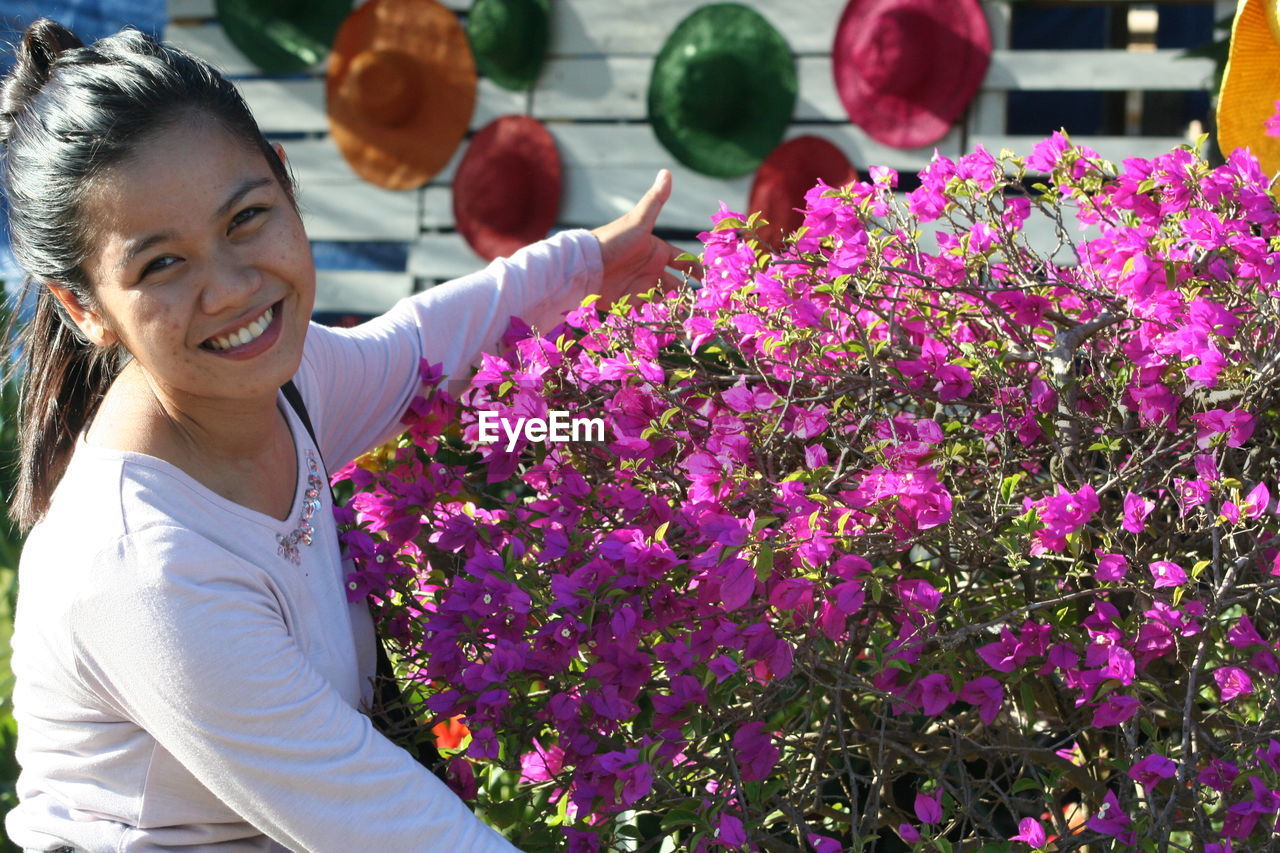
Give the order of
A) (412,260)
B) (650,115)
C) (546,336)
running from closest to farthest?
(546,336), (650,115), (412,260)

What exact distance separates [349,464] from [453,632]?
1.61 ft

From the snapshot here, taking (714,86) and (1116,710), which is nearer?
(1116,710)

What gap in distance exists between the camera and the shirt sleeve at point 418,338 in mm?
1669

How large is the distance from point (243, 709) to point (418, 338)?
70cm

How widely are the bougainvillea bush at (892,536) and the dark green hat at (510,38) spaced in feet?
9.01

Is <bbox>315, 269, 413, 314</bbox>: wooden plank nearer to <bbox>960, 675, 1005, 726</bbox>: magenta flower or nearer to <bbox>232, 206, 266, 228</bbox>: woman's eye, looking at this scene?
<bbox>232, 206, 266, 228</bbox>: woman's eye

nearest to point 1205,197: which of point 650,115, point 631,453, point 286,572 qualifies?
point 631,453

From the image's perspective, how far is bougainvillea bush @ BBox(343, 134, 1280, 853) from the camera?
119cm

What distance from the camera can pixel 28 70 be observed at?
51.4 inches

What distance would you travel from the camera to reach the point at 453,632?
1347 mm

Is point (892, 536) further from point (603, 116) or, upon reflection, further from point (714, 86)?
point (603, 116)

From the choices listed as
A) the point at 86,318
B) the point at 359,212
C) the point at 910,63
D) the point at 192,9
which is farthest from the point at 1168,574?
the point at 192,9

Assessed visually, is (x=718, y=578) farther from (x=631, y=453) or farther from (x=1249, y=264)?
(x=1249, y=264)

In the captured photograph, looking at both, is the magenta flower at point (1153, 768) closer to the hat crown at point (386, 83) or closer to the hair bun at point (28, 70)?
the hair bun at point (28, 70)
